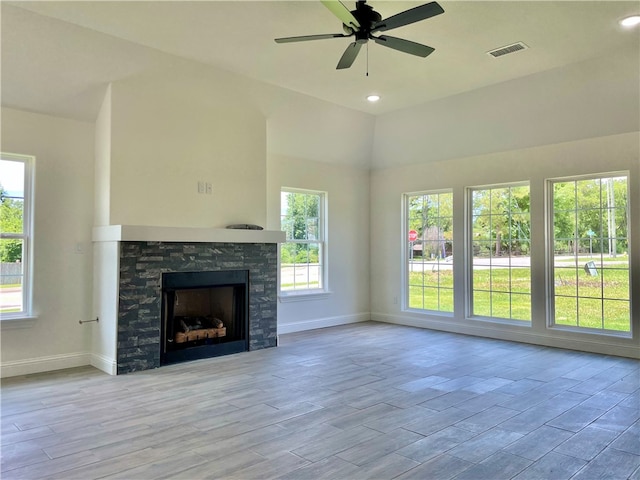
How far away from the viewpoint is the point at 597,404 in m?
3.75

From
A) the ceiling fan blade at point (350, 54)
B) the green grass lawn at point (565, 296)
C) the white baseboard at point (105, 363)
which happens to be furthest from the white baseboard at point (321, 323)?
the ceiling fan blade at point (350, 54)

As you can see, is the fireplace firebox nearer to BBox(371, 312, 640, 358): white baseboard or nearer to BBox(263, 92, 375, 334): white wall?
BBox(263, 92, 375, 334): white wall

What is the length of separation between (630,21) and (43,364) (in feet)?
21.2

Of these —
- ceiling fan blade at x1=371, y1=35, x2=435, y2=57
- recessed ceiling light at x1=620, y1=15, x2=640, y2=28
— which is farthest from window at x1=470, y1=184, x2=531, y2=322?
ceiling fan blade at x1=371, y1=35, x2=435, y2=57

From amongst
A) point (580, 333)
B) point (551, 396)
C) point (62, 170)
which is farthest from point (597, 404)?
point (62, 170)

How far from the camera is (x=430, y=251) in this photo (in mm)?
7434

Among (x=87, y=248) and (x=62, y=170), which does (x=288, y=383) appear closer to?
(x=87, y=248)

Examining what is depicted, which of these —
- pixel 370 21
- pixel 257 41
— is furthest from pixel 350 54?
pixel 257 41

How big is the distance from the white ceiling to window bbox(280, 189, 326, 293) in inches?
85.6

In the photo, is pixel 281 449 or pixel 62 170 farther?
pixel 62 170

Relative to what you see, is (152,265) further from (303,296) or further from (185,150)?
(303,296)

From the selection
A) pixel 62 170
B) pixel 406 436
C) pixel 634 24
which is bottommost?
pixel 406 436

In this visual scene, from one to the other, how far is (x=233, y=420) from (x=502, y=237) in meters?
4.74

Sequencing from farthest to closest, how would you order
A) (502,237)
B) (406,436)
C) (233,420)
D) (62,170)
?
(502,237) → (62,170) → (233,420) → (406,436)
